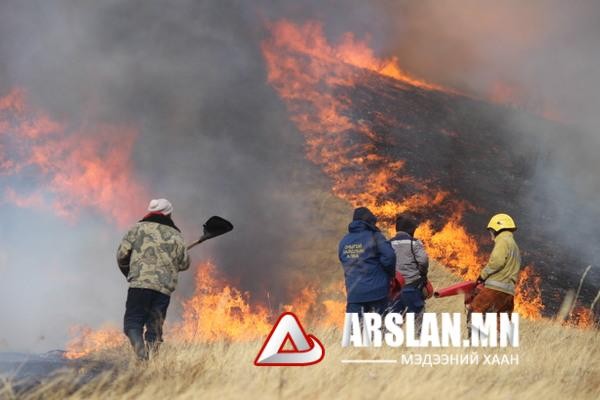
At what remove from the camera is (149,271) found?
722 cm

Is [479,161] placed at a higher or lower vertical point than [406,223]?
higher

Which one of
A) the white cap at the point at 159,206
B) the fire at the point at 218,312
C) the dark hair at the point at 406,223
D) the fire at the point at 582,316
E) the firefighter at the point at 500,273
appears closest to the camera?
the white cap at the point at 159,206

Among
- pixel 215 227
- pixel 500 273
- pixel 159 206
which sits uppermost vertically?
pixel 159 206

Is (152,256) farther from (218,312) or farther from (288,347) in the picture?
(218,312)

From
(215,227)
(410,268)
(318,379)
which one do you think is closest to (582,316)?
(410,268)

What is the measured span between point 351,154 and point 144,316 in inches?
643

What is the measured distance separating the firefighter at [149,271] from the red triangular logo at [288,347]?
1.33 meters

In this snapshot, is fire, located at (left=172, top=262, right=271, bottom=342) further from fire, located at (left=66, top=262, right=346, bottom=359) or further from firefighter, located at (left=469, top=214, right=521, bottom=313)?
firefighter, located at (left=469, top=214, right=521, bottom=313)

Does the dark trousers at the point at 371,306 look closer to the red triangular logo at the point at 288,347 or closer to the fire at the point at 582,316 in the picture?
the red triangular logo at the point at 288,347

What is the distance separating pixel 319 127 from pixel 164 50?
5.79m

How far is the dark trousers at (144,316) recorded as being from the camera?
7.18 meters

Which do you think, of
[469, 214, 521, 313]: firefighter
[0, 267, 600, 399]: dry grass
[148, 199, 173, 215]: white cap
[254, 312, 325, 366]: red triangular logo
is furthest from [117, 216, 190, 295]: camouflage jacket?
[469, 214, 521, 313]: firefighter

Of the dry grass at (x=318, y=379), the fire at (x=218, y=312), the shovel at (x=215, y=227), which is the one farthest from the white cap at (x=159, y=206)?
the fire at (x=218, y=312)

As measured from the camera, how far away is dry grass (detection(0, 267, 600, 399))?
542 centimetres
